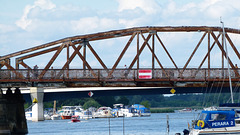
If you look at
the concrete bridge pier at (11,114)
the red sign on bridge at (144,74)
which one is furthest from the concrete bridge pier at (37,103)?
the red sign on bridge at (144,74)

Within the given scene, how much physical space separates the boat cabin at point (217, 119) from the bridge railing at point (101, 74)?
10.9 meters

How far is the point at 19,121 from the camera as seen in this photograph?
2936 inches

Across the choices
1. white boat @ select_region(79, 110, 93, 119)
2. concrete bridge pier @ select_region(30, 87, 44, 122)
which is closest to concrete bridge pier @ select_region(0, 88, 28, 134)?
concrete bridge pier @ select_region(30, 87, 44, 122)

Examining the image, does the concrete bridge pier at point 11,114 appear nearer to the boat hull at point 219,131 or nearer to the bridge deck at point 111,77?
the bridge deck at point 111,77

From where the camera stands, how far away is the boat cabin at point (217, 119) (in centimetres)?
5456

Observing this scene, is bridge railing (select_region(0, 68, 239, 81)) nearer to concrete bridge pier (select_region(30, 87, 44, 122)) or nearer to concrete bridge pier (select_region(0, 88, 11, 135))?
concrete bridge pier (select_region(0, 88, 11, 135))

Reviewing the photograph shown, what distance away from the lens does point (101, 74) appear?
67188 mm

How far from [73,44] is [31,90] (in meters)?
62.3

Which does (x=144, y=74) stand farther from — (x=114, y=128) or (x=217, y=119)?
(x=114, y=128)

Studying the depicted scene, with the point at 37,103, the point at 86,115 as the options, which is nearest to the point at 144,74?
the point at 37,103

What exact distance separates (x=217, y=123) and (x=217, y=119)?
41 centimetres

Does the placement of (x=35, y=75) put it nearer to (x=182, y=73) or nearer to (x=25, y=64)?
(x=25, y=64)

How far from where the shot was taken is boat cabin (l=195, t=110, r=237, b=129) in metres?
54.6

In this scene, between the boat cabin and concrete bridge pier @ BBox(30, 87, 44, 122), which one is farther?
concrete bridge pier @ BBox(30, 87, 44, 122)
